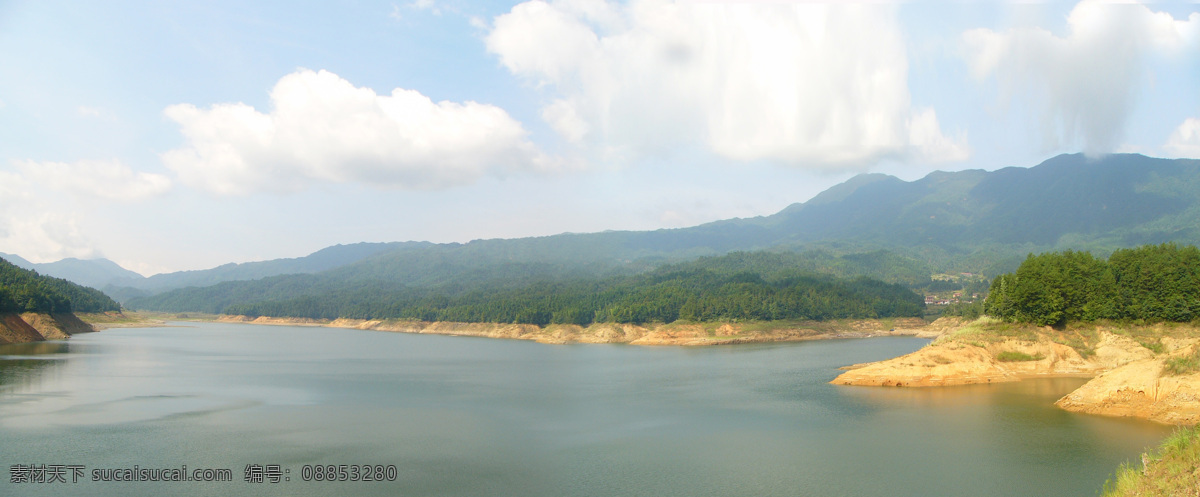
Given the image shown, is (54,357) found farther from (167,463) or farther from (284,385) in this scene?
(167,463)

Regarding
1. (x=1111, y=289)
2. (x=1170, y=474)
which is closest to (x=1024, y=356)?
(x=1111, y=289)

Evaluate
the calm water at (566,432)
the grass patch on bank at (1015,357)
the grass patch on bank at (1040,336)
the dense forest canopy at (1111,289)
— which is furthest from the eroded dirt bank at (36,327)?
the dense forest canopy at (1111,289)

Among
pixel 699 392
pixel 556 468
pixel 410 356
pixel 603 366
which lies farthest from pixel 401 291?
pixel 556 468

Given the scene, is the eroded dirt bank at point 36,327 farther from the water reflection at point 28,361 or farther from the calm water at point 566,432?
the calm water at point 566,432

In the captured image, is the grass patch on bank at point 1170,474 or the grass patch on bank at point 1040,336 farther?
the grass patch on bank at point 1040,336

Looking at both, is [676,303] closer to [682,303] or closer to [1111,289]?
[682,303]
